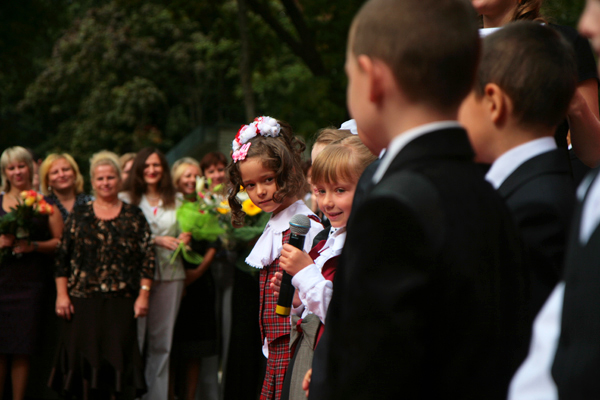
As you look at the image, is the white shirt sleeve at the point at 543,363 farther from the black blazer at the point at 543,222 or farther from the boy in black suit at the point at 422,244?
the black blazer at the point at 543,222

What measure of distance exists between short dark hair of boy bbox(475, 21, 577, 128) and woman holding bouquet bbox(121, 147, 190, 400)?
4896 mm

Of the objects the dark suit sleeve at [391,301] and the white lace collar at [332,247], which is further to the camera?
the white lace collar at [332,247]

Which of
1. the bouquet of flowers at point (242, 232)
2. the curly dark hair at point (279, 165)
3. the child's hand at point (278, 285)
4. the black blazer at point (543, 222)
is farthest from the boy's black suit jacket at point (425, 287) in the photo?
the bouquet of flowers at point (242, 232)

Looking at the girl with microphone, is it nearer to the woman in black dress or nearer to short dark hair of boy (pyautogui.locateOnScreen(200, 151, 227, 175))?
the woman in black dress

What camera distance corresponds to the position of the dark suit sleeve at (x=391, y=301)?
133 centimetres

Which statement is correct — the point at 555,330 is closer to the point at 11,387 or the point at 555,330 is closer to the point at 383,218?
the point at 383,218

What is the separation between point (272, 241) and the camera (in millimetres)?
3648

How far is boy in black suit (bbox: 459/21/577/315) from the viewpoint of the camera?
1.69 meters

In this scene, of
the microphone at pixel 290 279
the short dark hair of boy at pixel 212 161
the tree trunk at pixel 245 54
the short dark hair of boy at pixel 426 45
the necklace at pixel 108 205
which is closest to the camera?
the short dark hair of boy at pixel 426 45

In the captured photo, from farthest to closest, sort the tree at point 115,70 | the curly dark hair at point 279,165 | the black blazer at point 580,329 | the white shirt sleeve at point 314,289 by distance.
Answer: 1. the tree at point 115,70
2. the curly dark hair at point 279,165
3. the white shirt sleeve at point 314,289
4. the black blazer at point 580,329

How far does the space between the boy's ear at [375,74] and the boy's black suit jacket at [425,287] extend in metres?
0.15

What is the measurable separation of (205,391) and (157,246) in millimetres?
Answer: 1581

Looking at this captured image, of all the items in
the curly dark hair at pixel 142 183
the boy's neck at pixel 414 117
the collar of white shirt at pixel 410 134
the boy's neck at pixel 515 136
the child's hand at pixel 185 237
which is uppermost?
the boy's neck at pixel 414 117

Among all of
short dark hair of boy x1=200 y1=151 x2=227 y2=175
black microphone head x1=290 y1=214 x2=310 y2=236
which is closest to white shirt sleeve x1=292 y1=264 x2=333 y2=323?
black microphone head x1=290 y1=214 x2=310 y2=236
